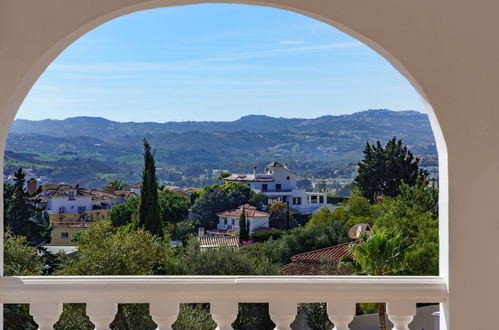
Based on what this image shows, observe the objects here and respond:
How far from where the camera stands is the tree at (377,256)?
8.94 m

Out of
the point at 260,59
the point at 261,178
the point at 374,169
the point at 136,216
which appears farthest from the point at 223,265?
the point at 260,59

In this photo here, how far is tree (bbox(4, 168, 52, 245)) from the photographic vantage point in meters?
11.2

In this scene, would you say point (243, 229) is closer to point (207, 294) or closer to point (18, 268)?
point (18, 268)

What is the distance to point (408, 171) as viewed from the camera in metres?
12.4

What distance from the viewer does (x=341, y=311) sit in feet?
5.28

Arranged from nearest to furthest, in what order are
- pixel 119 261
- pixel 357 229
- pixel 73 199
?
pixel 119 261
pixel 357 229
pixel 73 199

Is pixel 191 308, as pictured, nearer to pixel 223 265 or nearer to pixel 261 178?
pixel 223 265

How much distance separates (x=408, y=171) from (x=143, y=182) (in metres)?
5.85

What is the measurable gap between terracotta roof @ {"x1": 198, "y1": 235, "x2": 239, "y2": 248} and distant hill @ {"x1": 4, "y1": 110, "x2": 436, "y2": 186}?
1734 millimetres

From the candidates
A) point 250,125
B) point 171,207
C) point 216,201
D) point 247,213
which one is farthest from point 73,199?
point 250,125

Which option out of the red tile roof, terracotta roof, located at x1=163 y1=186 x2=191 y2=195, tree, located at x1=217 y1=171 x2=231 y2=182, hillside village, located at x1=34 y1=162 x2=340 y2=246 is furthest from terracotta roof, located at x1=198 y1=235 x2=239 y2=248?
tree, located at x1=217 y1=171 x2=231 y2=182

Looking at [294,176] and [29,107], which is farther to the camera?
[29,107]

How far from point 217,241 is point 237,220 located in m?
1.20

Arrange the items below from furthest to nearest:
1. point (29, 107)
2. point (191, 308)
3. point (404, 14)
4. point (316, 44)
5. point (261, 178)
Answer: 1. point (316, 44)
2. point (29, 107)
3. point (261, 178)
4. point (191, 308)
5. point (404, 14)
